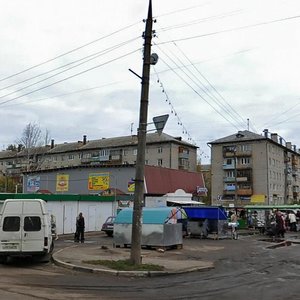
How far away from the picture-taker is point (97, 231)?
113 feet

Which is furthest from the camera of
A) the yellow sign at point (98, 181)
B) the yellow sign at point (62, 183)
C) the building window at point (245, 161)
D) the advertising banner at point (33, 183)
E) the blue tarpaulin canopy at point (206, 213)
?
the building window at point (245, 161)

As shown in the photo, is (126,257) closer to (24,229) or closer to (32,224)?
(32,224)

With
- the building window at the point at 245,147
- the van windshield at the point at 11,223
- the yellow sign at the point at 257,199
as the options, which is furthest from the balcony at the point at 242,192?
the van windshield at the point at 11,223

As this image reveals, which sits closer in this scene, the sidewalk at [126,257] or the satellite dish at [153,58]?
the sidewalk at [126,257]

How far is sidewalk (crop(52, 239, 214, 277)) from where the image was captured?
14.3 meters

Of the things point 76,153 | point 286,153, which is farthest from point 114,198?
point 286,153

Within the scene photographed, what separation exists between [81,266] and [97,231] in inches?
779

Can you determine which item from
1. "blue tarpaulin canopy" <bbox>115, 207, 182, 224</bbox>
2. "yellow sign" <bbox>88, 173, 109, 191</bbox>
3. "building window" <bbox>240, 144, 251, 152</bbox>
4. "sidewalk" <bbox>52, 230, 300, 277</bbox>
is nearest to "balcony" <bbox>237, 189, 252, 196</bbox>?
"building window" <bbox>240, 144, 251, 152</bbox>

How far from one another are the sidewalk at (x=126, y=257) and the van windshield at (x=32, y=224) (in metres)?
1.28

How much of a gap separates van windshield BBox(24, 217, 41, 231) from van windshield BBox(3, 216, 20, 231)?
0.27 metres

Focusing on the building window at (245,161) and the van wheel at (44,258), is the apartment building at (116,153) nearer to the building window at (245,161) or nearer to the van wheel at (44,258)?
the building window at (245,161)

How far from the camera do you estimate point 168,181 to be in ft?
149

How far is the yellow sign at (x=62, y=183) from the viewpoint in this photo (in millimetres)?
48500

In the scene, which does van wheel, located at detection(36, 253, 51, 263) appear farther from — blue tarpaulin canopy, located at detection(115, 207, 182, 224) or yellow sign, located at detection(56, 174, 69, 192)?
yellow sign, located at detection(56, 174, 69, 192)
